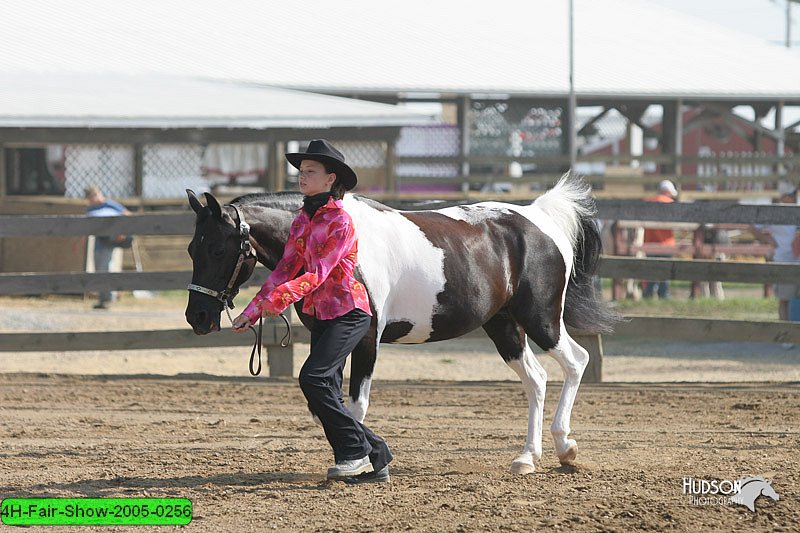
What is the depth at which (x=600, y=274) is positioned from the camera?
9914 millimetres

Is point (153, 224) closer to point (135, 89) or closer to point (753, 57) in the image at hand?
point (135, 89)

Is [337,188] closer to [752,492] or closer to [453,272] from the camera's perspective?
[453,272]

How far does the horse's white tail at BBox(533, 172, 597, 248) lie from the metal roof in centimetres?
1346

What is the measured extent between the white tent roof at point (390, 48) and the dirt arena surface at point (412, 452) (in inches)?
627

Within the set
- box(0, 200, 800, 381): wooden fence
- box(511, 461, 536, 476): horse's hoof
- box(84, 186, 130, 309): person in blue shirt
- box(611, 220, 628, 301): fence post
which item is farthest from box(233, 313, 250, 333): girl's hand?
box(84, 186, 130, 309): person in blue shirt

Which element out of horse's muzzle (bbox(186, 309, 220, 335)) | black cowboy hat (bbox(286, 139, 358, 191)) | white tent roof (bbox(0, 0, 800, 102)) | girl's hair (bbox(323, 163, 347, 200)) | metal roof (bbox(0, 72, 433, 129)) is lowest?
horse's muzzle (bbox(186, 309, 220, 335))

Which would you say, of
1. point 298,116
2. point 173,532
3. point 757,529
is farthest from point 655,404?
point 298,116

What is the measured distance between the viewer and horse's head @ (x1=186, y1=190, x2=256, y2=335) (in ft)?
18.0

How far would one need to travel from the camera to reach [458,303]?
240 inches

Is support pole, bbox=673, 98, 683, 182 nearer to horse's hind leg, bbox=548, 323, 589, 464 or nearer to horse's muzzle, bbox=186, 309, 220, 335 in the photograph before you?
horse's hind leg, bbox=548, 323, 589, 464

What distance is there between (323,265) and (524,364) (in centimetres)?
156

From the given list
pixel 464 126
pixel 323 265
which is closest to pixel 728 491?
pixel 323 265

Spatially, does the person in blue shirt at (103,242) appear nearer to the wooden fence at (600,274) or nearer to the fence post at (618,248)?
the wooden fence at (600,274)

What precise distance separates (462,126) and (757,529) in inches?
828
